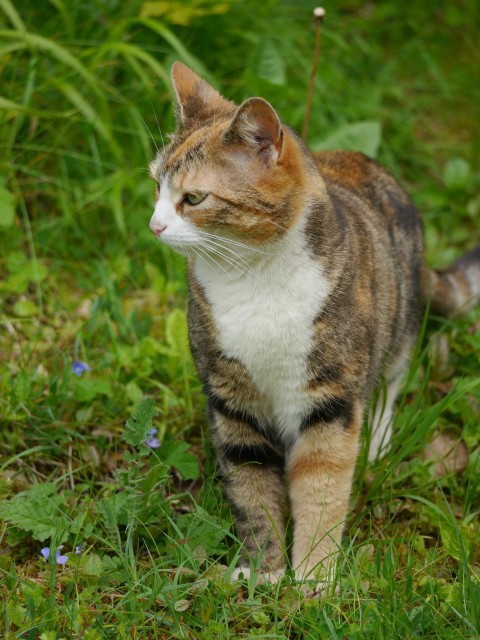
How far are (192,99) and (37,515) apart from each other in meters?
1.40

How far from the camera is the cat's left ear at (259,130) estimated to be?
2.31 m

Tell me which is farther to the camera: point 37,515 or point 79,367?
point 79,367

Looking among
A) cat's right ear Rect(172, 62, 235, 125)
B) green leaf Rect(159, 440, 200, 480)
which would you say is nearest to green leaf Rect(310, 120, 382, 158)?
cat's right ear Rect(172, 62, 235, 125)

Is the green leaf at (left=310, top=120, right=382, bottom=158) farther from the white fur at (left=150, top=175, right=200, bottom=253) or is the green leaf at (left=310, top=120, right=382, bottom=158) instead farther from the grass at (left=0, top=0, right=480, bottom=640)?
the white fur at (left=150, top=175, right=200, bottom=253)

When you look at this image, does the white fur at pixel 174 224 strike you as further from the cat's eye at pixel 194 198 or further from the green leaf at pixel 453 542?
the green leaf at pixel 453 542

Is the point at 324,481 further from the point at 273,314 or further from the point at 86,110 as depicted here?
the point at 86,110

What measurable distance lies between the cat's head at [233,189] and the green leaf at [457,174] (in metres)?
2.34

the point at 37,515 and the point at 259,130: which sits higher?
the point at 259,130

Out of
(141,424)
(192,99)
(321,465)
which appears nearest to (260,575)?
(321,465)

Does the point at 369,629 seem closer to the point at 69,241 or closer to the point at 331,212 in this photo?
the point at 331,212

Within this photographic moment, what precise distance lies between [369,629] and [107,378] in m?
1.46

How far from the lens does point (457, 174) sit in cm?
463

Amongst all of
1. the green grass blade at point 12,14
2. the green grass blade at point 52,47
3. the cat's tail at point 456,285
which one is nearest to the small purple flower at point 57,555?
the cat's tail at point 456,285

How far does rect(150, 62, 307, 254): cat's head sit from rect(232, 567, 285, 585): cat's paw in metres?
1.00
